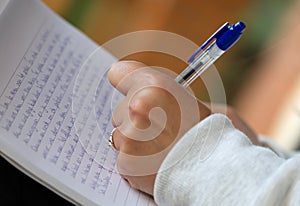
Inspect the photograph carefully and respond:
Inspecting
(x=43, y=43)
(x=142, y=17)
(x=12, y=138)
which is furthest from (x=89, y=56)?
(x=142, y=17)

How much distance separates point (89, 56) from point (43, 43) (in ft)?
0.21

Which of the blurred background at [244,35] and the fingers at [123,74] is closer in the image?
the fingers at [123,74]

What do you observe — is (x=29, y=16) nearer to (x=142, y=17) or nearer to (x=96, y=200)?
(x=96, y=200)

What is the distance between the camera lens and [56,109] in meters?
0.47

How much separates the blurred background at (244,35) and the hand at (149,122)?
80cm

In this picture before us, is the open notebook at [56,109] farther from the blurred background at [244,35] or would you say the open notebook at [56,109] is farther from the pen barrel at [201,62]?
the blurred background at [244,35]

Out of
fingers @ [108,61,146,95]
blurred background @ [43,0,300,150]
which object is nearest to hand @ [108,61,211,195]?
fingers @ [108,61,146,95]

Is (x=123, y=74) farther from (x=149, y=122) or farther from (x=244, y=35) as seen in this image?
(x=244, y=35)

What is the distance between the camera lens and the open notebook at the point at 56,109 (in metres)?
0.42

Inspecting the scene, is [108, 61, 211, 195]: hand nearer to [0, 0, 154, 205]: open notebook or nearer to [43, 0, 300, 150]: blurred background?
[0, 0, 154, 205]: open notebook

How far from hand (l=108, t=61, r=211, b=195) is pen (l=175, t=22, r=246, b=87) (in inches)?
1.0

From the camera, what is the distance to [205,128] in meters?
0.44

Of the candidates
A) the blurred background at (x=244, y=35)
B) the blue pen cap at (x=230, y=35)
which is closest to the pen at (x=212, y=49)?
the blue pen cap at (x=230, y=35)

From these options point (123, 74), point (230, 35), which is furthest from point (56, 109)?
point (230, 35)
